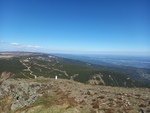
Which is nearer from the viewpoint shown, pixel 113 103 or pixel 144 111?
pixel 144 111

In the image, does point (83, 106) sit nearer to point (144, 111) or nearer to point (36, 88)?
point (144, 111)

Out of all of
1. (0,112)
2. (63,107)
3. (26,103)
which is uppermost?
(63,107)

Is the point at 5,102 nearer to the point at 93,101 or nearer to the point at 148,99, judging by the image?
the point at 93,101

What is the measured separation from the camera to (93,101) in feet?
120

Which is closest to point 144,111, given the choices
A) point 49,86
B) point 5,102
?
point 49,86

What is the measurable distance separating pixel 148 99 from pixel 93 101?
465 inches

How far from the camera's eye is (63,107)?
35188 millimetres

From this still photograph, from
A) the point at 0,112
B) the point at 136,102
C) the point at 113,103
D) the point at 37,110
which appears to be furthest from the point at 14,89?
the point at 136,102

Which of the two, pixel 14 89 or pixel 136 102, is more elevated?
pixel 136 102

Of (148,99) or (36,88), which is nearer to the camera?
(148,99)

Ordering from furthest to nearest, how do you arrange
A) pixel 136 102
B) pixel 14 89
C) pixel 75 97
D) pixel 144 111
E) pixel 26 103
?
pixel 14 89 → pixel 26 103 → pixel 75 97 → pixel 136 102 → pixel 144 111

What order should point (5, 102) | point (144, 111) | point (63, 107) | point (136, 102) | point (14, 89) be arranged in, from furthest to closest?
point (14, 89) → point (5, 102) → point (63, 107) → point (136, 102) → point (144, 111)

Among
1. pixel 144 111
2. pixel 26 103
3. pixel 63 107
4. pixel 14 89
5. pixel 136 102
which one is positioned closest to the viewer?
pixel 144 111

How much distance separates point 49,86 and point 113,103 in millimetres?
28094
